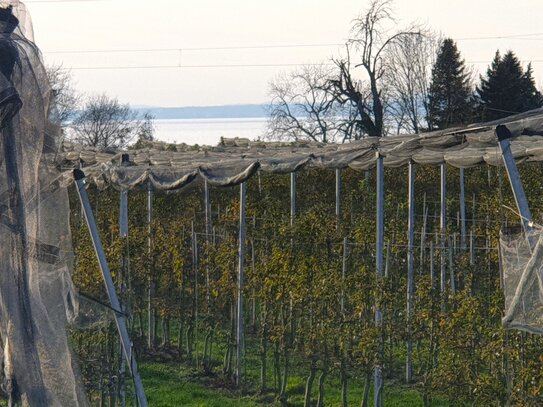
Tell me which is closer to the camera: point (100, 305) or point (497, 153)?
point (100, 305)

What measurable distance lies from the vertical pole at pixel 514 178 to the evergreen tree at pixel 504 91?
34.9 meters

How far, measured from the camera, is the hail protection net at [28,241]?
3.45 m

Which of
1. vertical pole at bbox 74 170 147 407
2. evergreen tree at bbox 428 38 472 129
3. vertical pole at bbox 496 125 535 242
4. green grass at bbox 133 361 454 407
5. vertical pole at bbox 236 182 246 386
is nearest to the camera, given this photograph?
vertical pole at bbox 496 125 535 242

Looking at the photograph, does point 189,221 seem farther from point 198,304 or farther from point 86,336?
point 86,336

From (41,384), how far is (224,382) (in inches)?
328

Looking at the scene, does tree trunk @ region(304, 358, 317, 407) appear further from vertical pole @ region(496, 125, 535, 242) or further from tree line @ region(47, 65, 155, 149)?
tree line @ region(47, 65, 155, 149)

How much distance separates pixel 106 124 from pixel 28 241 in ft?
159

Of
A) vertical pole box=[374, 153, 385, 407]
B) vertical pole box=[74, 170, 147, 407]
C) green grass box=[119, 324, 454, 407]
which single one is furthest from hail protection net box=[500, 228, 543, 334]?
green grass box=[119, 324, 454, 407]

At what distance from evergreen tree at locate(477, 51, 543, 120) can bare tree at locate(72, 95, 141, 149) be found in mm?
15791

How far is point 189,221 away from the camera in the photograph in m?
14.2

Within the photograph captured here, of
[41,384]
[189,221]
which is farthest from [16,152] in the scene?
[189,221]

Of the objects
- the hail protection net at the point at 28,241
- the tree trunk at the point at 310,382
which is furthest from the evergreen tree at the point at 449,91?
the hail protection net at the point at 28,241

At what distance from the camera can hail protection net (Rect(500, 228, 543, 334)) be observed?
18.4 ft

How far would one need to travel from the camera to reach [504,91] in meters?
41.1
